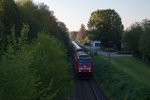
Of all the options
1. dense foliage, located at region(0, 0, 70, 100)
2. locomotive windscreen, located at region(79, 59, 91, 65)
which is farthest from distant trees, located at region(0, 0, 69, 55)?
locomotive windscreen, located at region(79, 59, 91, 65)

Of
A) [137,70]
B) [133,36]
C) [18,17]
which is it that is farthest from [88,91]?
[133,36]

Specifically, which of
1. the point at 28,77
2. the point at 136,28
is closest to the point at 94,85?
the point at 28,77

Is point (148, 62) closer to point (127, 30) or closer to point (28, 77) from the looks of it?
point (127, 30)

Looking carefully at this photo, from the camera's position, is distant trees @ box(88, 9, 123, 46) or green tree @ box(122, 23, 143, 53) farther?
distant trees @ box(88, 9, 123, 46)

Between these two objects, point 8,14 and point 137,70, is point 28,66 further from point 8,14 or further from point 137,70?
point 137,70

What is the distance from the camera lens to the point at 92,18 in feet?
205

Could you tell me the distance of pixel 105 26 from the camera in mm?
58812

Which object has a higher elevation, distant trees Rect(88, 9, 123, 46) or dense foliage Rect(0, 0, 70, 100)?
distant trees Rect(88, 9, 123, 46)

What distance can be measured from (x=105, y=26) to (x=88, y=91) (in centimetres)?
3903

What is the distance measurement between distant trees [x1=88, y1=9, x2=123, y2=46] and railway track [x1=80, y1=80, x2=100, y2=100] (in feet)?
107

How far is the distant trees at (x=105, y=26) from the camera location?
57606mm

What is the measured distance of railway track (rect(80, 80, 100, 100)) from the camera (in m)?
20.3

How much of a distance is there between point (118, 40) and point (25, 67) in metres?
53.2

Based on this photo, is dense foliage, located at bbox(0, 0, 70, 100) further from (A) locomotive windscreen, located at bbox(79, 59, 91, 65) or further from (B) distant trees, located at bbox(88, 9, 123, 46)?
(B) distant trees, located at bbox(88, 9, 123, 46)
